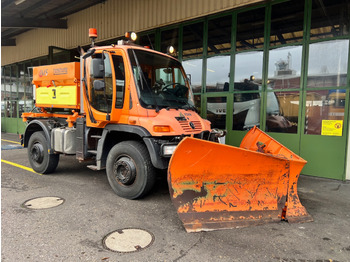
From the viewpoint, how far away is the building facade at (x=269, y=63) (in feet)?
19.5

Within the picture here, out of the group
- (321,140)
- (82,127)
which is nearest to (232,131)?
(321,140)

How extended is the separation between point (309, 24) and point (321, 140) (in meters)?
2.92

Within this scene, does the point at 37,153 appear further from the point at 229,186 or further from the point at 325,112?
the point at 325,112

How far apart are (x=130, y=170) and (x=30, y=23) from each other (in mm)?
10995

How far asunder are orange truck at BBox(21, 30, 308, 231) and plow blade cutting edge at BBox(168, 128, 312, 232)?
14mm

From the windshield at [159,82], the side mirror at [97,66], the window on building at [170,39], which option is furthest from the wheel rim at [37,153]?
the window on building at [170,39]

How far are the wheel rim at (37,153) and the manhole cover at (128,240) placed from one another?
3.67 meters

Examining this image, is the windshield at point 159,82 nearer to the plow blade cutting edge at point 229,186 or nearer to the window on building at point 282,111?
the plow blade cutting edge at point 229,186

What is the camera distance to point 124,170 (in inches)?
170

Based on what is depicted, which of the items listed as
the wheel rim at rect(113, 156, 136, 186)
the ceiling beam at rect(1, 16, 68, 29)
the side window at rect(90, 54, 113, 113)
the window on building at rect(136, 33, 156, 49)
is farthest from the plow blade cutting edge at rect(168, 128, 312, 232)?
the ceiling beam at rect(1, 16, 68, 29)

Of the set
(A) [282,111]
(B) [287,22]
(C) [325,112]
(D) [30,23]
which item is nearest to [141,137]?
(A) [282,111]

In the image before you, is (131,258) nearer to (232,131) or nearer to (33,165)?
(33,165)

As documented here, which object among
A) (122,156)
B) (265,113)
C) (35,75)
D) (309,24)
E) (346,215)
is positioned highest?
(309,24)

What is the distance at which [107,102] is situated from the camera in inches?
178
